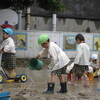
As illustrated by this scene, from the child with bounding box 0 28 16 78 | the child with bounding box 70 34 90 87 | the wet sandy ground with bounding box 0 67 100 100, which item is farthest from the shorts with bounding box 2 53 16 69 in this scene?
the child with bounding box 70 34 90 87

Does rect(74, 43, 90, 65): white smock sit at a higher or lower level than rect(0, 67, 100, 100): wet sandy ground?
higher

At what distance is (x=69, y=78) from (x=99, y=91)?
1449 millimetres

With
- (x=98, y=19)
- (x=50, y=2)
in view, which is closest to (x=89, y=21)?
(x=98, y=19)

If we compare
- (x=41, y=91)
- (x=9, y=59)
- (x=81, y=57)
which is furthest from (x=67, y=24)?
(x=41, y=91)

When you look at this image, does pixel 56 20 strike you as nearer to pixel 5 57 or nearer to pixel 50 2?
pixel 50 2

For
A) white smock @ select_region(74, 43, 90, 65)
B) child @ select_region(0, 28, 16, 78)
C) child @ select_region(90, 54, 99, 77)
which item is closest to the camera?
white smock @ select_region(74, 43, 90, 65)

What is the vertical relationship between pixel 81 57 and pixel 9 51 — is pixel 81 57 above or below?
below

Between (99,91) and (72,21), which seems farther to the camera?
(72,21)

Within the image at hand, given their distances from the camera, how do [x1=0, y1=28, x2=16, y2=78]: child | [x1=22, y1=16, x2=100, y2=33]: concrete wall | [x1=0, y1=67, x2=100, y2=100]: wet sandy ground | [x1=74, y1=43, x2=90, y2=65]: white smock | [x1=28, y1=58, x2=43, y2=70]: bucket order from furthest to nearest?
[x1=22, y1=16, x2=100, y2=33]: concrete wall, [x1=0, y1=28, x2=16, y2=78]: child, [x1=74, y1=43, x2=90, y2=65]: white smock, [x1=28, y1=58, x2=43, y2=70]: bucket, [x1=0, y1=67, x2=100, y2=100]: wet sandy ground

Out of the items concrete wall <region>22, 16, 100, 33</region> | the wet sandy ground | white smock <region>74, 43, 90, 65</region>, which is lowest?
the wet sandy ground

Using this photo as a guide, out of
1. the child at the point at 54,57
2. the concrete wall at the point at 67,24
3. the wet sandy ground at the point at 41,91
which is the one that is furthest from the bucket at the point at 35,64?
the concrete wall at the point at 67,24

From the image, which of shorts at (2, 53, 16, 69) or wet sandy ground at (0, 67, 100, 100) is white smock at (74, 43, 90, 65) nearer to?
wet sandy ground at (0, 67, 100, 100)

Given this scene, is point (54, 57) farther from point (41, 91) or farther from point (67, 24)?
point (67, 24)

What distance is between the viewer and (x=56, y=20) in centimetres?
1983
